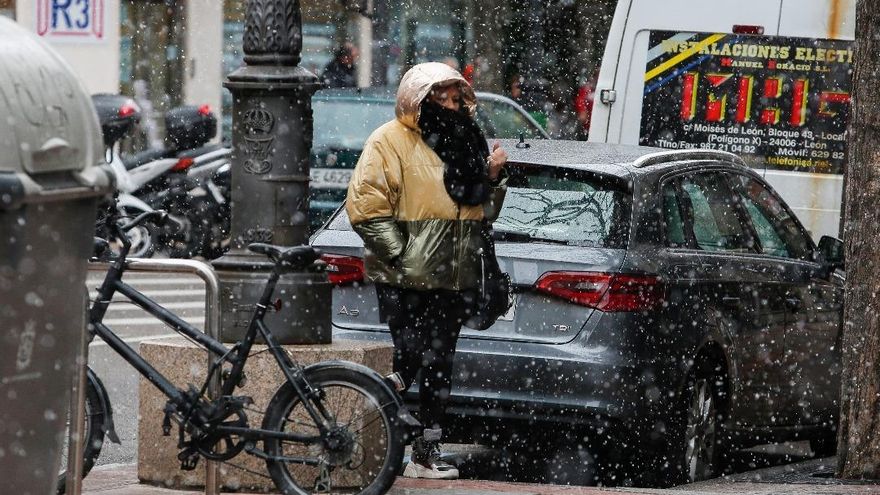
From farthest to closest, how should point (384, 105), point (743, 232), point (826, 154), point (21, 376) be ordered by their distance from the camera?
point (384, 105) → point (826, 154) → point (743, 232) → point (21, 376)

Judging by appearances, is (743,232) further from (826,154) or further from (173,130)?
(173,130)

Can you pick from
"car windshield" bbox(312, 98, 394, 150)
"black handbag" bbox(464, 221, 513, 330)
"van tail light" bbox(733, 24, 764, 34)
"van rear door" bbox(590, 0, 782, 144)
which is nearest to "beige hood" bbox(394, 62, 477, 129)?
"black handbag" bbox(464, 221, 513, 330)

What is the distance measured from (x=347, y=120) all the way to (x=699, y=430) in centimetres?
885

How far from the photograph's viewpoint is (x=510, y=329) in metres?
7.67

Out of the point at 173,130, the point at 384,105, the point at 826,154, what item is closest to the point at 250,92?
the point at 826,154

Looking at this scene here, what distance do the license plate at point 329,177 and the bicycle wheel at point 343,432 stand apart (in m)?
9.58

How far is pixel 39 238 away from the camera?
12.3 ft

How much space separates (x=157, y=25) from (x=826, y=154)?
18556mm

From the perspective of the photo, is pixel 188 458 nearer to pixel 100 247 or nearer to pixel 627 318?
pixel 100 247

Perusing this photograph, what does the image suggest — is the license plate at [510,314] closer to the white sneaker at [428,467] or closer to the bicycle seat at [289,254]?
the white sneaker at [428,467]

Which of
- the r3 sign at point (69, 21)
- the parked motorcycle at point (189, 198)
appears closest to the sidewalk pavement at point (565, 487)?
the r3 sign at point (69, 21)

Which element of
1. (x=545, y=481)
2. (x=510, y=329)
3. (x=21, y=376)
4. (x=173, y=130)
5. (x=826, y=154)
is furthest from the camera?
(x=173, y=130)

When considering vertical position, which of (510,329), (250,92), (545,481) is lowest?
(545,481)

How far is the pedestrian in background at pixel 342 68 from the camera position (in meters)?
26.1
